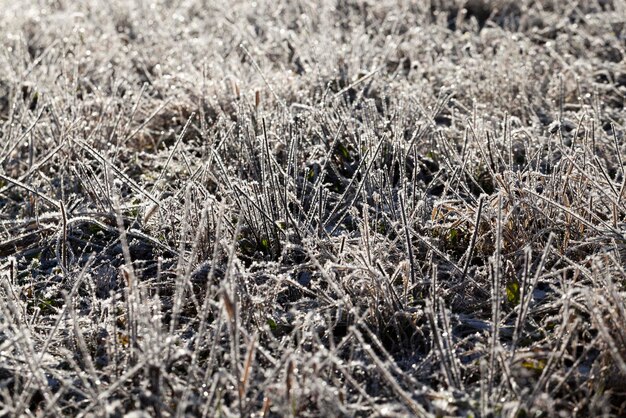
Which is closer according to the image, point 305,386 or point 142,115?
point 305,386

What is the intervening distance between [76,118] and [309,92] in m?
1.11

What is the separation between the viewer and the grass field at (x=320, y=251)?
5.21 ft

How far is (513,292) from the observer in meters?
2.00

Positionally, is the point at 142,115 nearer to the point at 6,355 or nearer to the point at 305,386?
the point at 6,355

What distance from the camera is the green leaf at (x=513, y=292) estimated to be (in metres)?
1.99

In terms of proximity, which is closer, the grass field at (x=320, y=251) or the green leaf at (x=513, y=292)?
the grass field at (x=320, y=251)

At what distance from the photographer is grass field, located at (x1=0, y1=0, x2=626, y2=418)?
5.21 ft

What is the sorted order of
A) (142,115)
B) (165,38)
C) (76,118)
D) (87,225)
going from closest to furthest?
(87,225) → (76,118) → (142,115) → (165,38)

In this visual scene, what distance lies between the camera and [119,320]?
2.05 metres

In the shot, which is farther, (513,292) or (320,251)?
(320,251)

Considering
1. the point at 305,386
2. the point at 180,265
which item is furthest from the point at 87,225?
the point at 305,386

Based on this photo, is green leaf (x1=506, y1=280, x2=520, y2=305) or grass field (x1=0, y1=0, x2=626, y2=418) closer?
grass field (x1=0, y1=0, x2=626, y2=418)

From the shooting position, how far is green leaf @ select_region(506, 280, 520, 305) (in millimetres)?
1990

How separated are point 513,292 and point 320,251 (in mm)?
553
